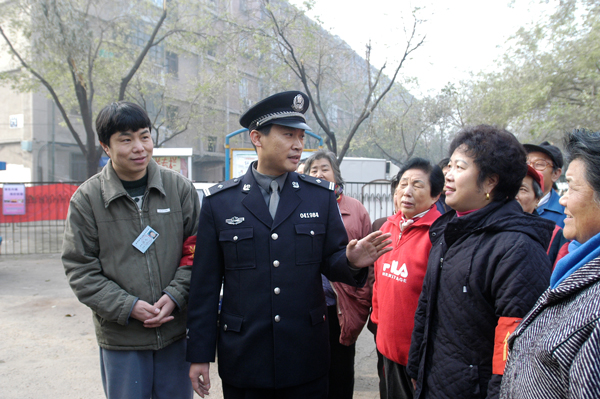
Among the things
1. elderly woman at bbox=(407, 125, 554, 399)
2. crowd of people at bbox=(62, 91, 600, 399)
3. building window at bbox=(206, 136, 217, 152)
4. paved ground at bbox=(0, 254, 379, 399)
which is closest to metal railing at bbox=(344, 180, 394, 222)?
paved ground at bbox=(0, 254, 379, 399)

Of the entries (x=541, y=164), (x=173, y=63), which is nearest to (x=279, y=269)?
(x=541, y=164)

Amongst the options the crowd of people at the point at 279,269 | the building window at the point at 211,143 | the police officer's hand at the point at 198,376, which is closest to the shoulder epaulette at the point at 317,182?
the crowd of people at the point at 279,269

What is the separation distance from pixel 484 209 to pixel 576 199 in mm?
585

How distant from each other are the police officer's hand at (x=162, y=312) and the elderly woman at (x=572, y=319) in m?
1.66

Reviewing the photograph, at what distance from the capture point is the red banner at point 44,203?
1079 cm

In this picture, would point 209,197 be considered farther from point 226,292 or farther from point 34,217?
point 34,217

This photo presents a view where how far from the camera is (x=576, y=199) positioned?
4.32ft

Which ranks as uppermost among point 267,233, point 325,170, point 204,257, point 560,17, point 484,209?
point 560,17

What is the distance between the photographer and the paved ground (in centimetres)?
367

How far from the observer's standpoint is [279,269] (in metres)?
2.02

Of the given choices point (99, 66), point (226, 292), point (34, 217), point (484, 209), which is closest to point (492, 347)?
point (484, 209)

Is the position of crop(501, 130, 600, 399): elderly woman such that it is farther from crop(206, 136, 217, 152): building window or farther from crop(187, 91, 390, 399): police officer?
crop(206, 136, 217, 152): building window

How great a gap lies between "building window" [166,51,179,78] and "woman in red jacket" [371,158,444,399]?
24.3 m

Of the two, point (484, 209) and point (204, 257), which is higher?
point (484, 209)
